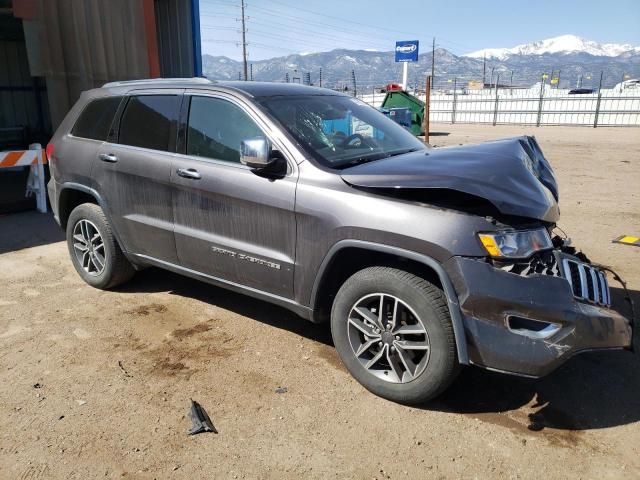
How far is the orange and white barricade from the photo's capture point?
7.59 meters

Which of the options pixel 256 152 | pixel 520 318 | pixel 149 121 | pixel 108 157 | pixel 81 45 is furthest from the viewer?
pixel 81 45

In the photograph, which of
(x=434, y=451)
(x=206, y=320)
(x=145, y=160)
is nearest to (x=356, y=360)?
(x=434, y=451)

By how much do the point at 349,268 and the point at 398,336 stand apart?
55cm

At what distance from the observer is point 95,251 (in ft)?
15.4

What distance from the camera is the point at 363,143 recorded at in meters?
3.76

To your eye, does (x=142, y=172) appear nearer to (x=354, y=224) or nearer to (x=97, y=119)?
(x=97, y=119)

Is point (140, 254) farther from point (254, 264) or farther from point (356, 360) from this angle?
point (356, 360)


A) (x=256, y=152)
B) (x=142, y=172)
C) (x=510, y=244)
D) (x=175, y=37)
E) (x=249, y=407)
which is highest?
(x=175, y=37)

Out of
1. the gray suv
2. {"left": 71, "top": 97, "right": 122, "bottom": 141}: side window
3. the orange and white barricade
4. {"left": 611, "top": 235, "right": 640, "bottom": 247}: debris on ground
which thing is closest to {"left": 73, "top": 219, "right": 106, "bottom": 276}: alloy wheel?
the gray suv

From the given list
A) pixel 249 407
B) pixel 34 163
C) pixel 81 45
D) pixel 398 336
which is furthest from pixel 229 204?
pixel 81 45

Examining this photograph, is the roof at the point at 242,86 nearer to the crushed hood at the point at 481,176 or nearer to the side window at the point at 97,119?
the side window at the point at 97,119

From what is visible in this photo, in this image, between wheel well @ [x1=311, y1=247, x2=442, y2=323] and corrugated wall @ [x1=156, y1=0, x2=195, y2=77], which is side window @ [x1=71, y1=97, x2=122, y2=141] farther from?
corrugated wall @ [x1=156, y1=0, x2=195, y2=77]

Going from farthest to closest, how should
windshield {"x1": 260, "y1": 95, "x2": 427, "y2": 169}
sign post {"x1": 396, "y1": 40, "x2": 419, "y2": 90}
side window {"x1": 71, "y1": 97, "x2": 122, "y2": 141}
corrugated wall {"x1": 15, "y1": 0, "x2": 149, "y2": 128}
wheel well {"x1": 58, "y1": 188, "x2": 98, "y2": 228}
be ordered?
1. sign post {"x1": 396, "y1": 40, "x2": 419, "y2": 90}
2. corrugated wall {"x1": 15, "y1": 0, "x2": 149, "y2": 128}
3. wheel well {"x1": 58, "y1": 188, "x2": 98, "y2": 228}
4. side window {"x1": 71, "y1": 97, "x2": 122, "y2": 141}
5. windshield {"x1": 260, "y1": 95, "x2": 427, "y2": 169}

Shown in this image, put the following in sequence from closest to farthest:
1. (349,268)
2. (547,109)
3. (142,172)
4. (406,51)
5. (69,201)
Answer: (349,268), (142,172), (69,201), (406,51), (547,109)
